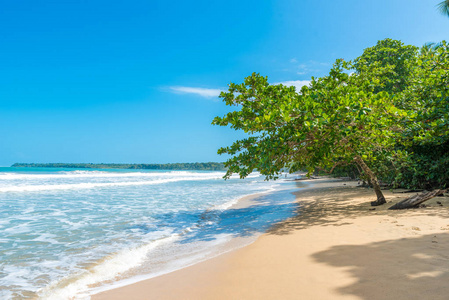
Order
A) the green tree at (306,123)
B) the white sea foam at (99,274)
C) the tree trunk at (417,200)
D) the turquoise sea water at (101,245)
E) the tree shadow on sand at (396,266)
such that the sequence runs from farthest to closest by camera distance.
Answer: the tree trunk at (417,200)
the green tree at (306,123)
the turquoise sea water at (101,245)
the white sea foam at (99,274)
the tree shadow on sand at (396,266)

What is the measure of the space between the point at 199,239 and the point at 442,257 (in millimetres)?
5187

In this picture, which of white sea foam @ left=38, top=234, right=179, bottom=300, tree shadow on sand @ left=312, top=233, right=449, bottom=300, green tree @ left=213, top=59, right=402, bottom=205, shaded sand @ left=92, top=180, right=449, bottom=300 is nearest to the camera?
tree shadow on sand @ left=312, top=233, right=449, bottom=300

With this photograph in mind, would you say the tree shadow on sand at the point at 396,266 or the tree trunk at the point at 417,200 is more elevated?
the tree trunk at the point at 417,200

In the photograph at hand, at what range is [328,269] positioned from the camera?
384 cm

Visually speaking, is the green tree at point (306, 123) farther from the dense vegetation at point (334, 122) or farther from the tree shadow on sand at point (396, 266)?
the tree shadow on sand at point (396, 266)

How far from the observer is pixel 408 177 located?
11938 mm

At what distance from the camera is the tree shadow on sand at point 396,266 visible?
2.91m

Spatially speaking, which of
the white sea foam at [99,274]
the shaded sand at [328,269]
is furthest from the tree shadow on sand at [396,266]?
the white sea foam at [99,274]

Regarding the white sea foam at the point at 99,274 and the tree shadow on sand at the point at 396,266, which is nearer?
the tree shadow on sand at the point at 396,266

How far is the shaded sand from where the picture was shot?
313 cm

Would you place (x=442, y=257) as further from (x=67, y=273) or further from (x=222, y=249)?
(x=67, y=273)

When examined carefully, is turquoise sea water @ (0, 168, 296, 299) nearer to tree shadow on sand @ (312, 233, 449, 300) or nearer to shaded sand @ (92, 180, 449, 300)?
shaded sand @ (92, 180, 449, 300)

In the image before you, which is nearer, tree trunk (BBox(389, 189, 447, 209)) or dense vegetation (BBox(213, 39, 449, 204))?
dense vegetation (BBox(213, 39, 449, 204))

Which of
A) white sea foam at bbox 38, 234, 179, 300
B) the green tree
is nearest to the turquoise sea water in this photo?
white sea foam at bbox 38, 234, 179, 300
